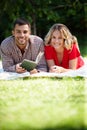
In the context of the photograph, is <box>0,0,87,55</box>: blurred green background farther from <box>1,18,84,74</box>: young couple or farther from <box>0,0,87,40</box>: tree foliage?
<box>1,18,84,74</box>: young couple

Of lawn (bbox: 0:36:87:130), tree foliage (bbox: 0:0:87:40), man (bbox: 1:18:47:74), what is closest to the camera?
A: lawn (bbox: 0:36:87:130)

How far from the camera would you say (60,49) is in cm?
633

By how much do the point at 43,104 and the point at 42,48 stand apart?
2.56m

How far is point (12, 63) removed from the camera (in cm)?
→ 634

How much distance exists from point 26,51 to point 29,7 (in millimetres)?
7012

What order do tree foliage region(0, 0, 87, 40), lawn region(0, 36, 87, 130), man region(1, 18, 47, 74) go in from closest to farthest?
lawn region(0, 36, 87, 130) → man region(1, 18, 47, 74) → tree foliage region(0, 0, 87, 40)

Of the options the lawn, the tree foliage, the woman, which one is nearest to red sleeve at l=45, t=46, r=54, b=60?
the woman

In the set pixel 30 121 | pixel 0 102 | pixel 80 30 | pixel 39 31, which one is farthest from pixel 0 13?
pixel 30 121

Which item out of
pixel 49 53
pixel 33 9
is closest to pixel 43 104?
pixel 49 53

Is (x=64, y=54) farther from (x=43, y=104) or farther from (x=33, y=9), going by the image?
(x=33, y=9)

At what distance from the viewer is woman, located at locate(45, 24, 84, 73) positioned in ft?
20.6

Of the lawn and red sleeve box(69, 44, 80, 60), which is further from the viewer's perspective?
red sleeve box(69, 44, 80, 60)

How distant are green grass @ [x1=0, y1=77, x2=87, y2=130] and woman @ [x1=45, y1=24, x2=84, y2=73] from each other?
0.81 m

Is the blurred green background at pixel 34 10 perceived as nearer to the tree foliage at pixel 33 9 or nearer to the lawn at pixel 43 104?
the tree foliage at pixel 33 9
